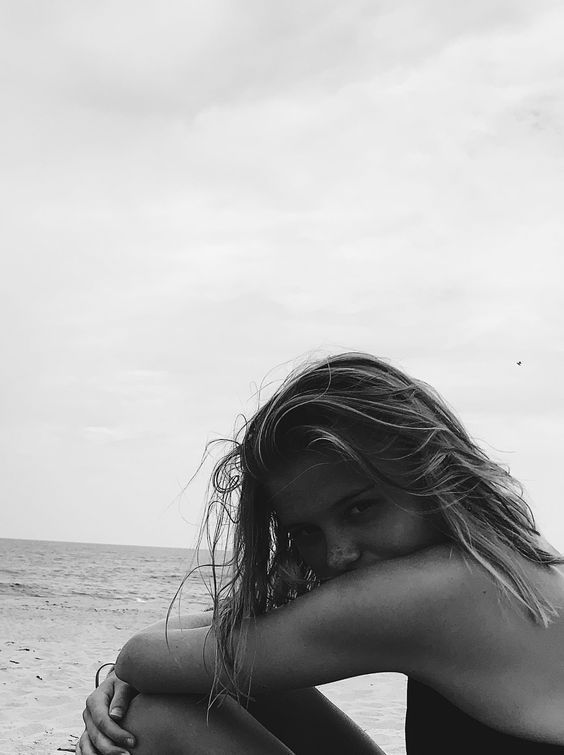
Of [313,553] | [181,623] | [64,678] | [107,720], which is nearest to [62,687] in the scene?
[64,678]

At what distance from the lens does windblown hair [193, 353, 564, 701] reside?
1.80m

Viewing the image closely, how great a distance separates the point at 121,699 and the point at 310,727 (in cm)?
58

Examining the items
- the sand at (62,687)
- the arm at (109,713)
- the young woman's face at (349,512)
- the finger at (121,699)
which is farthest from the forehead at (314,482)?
the sand at (62,687)

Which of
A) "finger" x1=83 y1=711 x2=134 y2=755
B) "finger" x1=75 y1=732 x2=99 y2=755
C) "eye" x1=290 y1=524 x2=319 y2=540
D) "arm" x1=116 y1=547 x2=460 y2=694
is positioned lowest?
"finger" x1=75 y1=732 x2=99 y2=755

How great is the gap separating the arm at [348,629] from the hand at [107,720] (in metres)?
0.26

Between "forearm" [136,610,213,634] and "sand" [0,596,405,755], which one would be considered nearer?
"forearm" [136,610,213,634]

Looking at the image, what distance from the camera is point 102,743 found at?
202cm

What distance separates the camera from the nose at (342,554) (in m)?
1.88

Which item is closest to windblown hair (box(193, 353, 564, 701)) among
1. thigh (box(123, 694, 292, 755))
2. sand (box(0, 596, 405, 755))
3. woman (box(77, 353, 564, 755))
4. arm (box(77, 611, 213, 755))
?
woman (box(77, 353, 564, 755))

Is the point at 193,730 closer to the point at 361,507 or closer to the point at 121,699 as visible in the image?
the point at 121,699

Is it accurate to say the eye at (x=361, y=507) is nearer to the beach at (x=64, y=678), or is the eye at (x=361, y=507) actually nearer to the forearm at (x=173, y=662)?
the forearm at (x=173, y=662)

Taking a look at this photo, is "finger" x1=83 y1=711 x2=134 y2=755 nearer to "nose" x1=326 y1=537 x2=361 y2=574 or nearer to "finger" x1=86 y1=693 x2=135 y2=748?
"finger" x1=86 y1=693 x2=135 y2=748

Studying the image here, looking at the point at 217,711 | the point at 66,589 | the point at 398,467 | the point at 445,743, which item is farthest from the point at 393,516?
the point at 66,589

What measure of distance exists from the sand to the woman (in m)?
1.28
